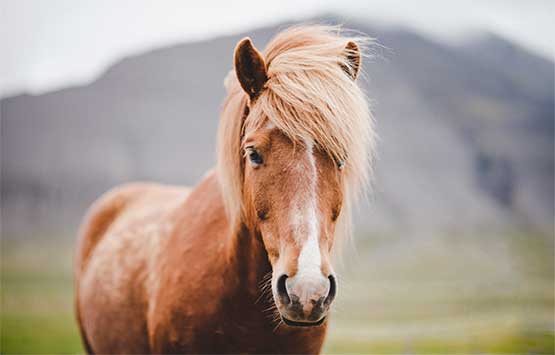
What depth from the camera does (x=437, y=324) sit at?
38344mm

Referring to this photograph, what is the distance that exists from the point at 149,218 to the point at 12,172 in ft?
287

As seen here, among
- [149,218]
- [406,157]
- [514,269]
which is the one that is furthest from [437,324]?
[406,157]

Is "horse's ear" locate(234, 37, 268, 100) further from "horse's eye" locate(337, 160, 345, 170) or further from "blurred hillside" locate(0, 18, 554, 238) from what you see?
"blurred hillside" locate(0, 18, 554, 238)

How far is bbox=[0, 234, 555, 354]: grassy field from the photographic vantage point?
27438 millimetres

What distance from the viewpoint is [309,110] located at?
2.18m

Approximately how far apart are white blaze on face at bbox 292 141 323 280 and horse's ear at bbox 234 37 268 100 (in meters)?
0.46

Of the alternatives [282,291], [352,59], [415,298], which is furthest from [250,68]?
[415,298]

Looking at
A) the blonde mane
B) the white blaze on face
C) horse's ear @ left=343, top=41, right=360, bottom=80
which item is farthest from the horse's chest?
horse's ear @ left=343, top=41, right=360, bottom=80

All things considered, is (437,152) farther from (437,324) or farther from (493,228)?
(437,324)

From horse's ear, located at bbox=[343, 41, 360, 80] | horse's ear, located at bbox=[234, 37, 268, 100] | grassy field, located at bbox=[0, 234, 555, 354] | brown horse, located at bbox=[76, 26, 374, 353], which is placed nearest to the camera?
brown horse, located at bbox=[76, 26, 374, 353]

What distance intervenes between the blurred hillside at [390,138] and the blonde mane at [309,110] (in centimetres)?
7120

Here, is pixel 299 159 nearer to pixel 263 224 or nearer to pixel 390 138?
pixel 263 224

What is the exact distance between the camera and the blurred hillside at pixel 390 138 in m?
79.1

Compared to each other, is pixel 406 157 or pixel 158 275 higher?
pixel 158 275
